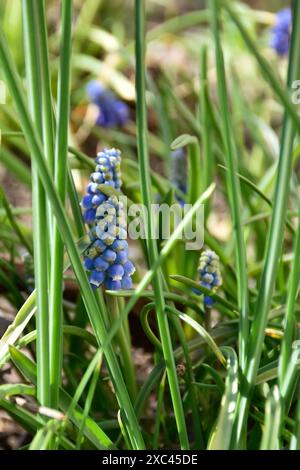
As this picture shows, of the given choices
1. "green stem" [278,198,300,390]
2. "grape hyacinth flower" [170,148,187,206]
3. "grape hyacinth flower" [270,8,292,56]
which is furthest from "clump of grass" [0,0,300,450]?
"grape hyacinth flower" [270,8,292,56]

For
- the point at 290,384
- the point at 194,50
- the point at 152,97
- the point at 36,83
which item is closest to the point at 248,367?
the point at 290,384

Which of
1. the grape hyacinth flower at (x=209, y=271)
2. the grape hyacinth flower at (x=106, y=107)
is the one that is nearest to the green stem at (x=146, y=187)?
the grape hyacinth flower at (x=209, y=271)

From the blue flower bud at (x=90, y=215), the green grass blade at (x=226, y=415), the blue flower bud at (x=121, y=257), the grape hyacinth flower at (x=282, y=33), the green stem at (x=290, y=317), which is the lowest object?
the green grass blade at (x=226, y=415)

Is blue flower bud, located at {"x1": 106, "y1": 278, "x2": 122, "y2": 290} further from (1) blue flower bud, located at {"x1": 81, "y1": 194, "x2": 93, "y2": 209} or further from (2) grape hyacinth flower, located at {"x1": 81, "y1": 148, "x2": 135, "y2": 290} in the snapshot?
(1) blue flower bud, located at {"x1": 81, "y1": 194, "x2": 93, "y2": 209}

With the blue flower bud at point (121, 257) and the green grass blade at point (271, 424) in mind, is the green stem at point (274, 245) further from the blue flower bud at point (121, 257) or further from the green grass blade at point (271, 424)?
the blue flower bud at point (121, 257)

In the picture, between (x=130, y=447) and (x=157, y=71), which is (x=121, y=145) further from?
(x=130, y=447)

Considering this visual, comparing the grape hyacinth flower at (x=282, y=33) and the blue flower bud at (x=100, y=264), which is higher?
the grape hyacinth flower at (x=282, y=33)

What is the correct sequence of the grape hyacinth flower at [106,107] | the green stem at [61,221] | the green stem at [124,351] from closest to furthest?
the green stem at [61,221], the green stem at [124,351], the grape hyacinth flower at [106,107]
